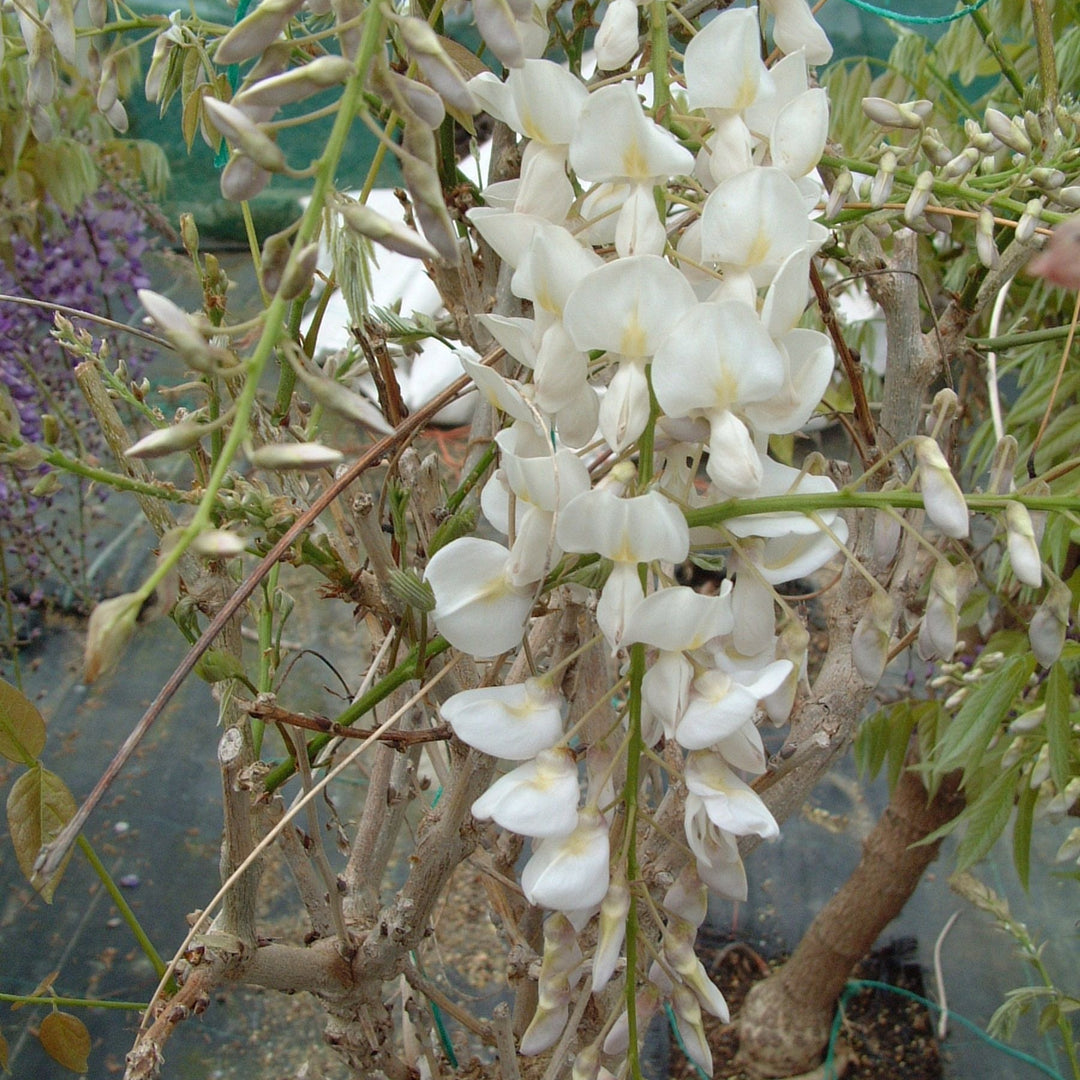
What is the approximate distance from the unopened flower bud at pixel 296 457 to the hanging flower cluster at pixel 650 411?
0.10 metres

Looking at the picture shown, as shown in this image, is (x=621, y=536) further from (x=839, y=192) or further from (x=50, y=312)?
(x=50, y=312)

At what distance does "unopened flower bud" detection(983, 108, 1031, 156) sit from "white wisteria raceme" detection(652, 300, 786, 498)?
0.27 metres

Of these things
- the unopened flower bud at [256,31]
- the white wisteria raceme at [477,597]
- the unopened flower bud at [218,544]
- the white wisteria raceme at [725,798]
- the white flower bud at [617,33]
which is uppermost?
the unopened flower bud at [256,31]

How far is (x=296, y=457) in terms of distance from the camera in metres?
0.27

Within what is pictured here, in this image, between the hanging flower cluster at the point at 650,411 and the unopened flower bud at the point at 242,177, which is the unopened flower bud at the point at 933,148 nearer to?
the hanging flower cluster at the point at 650,411

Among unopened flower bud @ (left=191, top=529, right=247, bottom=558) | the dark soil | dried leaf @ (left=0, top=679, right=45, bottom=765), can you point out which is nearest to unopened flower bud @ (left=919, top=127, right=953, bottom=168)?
unopened flower bud @ (left=191, top=529, right=247, bottom=558)

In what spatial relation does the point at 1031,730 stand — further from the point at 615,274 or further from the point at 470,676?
the point at 615,274

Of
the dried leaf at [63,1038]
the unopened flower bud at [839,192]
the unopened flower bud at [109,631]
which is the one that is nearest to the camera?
the unopened flower bud at [109,631]

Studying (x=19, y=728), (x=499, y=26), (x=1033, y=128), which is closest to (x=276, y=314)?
(x=499, y=26)

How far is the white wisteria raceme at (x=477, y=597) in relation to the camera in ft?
1.29

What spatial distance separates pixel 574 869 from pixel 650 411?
0.56 ft

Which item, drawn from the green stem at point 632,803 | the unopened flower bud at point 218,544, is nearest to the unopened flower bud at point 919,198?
the green stem at point 632,803

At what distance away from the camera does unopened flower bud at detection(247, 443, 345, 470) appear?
0.87 ft

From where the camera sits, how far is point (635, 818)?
0.41m
